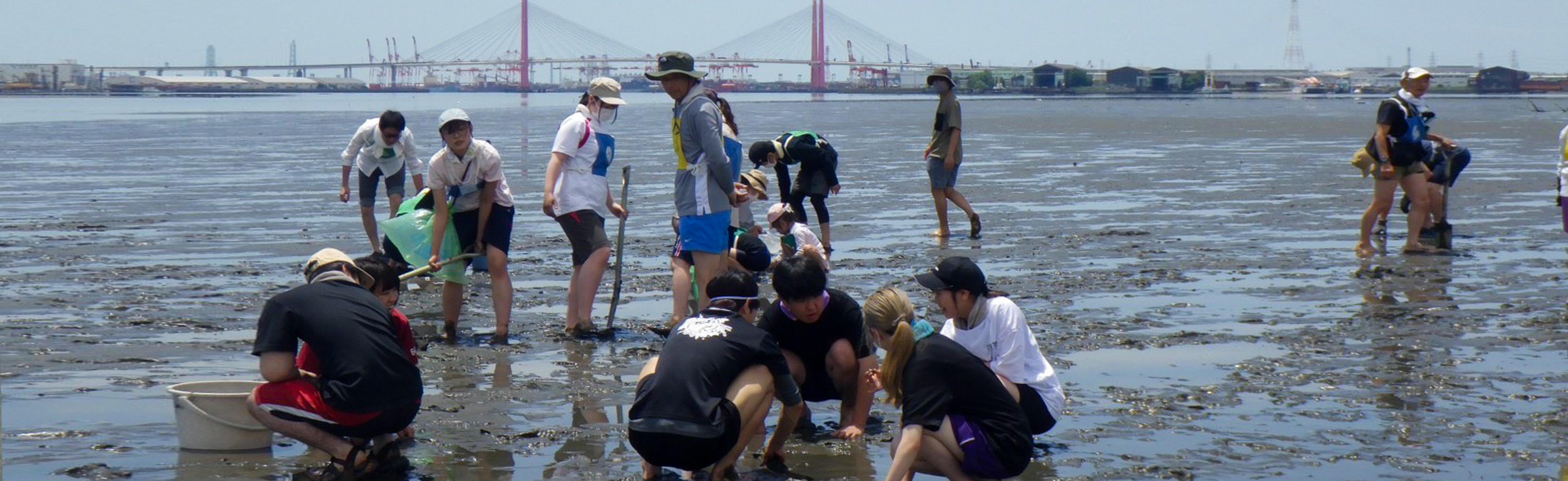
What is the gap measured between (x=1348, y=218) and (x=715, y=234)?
920cm

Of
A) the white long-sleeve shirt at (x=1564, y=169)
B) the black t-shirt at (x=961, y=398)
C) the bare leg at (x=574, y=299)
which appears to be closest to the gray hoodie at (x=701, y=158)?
the bare leg at (x=574, y=299)

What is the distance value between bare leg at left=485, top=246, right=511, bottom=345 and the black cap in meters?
3.47

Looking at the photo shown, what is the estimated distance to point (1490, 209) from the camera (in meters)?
16.1

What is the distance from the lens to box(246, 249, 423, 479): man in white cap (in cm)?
550

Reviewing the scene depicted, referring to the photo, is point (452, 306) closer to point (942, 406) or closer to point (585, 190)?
point (585, 190)

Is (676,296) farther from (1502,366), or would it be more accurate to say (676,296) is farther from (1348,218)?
(1348,218)

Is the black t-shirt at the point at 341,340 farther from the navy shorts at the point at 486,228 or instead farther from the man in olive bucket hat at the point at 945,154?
the man in olive bucket hat at the point at 945,154

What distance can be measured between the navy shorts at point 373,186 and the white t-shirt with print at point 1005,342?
23.5 feet

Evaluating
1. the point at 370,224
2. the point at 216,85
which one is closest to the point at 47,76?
the point at 216,85

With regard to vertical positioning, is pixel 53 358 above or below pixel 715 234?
below

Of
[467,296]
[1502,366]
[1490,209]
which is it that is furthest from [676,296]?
[1490,209]

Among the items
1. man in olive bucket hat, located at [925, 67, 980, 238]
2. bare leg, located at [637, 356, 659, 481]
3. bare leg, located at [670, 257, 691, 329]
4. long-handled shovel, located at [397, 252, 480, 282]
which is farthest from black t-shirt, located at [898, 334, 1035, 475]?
man in olive bucket hat, located at [925, 67, 980, 238]

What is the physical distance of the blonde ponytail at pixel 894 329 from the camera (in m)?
5.14

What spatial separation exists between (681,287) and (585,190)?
2.41 ft
